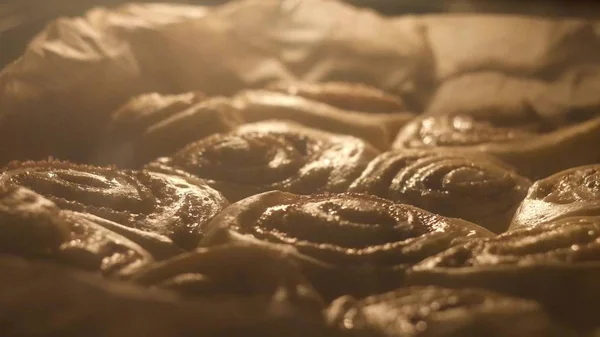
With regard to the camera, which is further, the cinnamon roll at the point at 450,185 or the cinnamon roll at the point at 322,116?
the cinnamon roll at the point at 322,116

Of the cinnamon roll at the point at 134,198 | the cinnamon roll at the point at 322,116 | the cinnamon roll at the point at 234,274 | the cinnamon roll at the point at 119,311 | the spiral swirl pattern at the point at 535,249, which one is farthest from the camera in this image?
the cinnamon roll at the point at 322,116

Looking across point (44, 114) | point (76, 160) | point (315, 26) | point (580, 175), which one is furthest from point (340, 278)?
point (315, 26)

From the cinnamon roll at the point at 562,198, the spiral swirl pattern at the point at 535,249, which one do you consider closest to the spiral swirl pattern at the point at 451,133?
the cinnamon roll at the point at 562,198

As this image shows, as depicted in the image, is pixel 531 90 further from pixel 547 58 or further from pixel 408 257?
pixel 408 257

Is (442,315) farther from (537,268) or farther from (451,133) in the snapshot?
(451,133)

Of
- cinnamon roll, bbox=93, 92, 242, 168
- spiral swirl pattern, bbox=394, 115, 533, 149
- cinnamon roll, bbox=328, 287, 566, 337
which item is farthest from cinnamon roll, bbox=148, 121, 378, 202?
cinnamon roll, bbox=328, 287, 566, 337

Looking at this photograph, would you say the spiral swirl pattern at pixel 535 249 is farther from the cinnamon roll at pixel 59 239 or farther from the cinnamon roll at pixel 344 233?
the cinnamon roll at pixel 59 239

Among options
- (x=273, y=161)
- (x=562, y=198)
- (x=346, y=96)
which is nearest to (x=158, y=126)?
(x=273, y=161)
